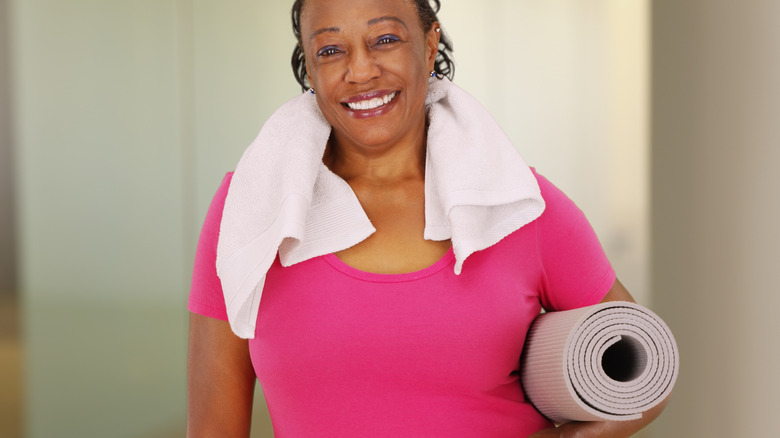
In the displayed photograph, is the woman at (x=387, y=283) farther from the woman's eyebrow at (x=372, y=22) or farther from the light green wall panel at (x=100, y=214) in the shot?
the light green wall panel at (x=100, y=214)

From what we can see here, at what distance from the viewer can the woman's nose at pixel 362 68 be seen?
1.24 meters

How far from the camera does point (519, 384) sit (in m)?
1.31

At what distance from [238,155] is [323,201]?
1.97 meters

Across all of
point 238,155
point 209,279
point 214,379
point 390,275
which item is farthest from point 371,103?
point 238,155

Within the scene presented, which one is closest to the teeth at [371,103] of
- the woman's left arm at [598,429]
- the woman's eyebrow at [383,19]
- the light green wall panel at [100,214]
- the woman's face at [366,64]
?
the woman's face at [366,64]

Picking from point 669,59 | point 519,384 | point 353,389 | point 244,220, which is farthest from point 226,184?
point 669,59

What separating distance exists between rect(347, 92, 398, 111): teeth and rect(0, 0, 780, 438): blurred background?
0.60m

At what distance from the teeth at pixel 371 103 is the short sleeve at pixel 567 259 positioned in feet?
0.87

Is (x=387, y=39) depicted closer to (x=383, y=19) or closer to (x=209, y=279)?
(x=383, y=19)

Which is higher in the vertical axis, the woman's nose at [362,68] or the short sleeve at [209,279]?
the woman's nose at [362,68]

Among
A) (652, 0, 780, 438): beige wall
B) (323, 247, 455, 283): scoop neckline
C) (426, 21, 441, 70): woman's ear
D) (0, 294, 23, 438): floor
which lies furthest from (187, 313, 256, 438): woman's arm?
(0, 294, 23, 438): floor

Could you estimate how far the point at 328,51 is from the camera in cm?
127

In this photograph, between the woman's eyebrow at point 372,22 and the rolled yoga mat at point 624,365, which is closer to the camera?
the rolled yoga mat at point 624,365

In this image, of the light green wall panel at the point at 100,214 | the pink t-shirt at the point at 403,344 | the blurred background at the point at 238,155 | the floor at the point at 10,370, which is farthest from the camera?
the light green wall panel at the point at 100,214
